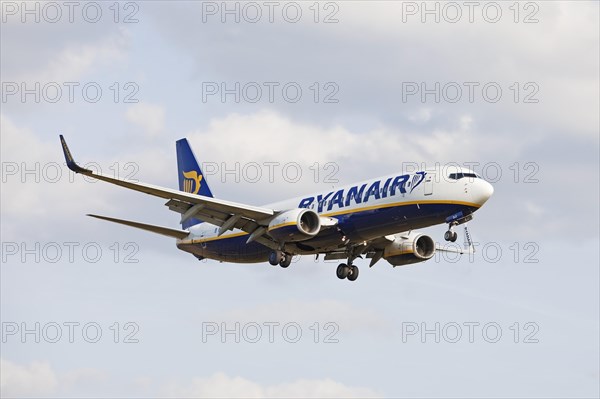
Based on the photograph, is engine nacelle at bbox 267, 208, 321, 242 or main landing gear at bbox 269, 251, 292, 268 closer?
engine nacelle at bbox 267, 208, 321, 242

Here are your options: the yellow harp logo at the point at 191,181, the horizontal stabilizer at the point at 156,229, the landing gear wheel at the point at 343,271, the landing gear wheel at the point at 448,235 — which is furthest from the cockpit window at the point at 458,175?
the yellow harp logo at the point at 191,181

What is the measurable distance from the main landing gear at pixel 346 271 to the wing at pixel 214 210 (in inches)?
212

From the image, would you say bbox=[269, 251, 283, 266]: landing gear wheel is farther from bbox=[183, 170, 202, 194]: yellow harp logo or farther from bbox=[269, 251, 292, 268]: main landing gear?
bbox=[183, 170, 202, 194]: yellow harp logo

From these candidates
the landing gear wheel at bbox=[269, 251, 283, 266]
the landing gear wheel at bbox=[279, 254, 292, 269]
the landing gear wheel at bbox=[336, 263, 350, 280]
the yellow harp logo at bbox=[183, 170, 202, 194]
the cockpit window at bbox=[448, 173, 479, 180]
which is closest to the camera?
the cockpit window at bbox=[448, 173, 479, 180]

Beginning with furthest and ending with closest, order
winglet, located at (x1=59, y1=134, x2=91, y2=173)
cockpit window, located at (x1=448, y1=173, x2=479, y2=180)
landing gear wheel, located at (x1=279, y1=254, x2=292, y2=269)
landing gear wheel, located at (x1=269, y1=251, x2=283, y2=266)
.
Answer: landing gear wheel, located at (x1=279, y1=254, x2=292, y2=269) → landing gear wheel, located at (x1=269, y1=251, x2=283, y2=266) → cockpit window, located at (x1=448, y1=173, x2=479, y2=180) → winglet, located at (x1=59, y1=134, x2=91, y2=173)

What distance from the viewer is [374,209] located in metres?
65.7

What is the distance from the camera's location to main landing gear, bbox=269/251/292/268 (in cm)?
6931

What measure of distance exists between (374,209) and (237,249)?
11.5 m

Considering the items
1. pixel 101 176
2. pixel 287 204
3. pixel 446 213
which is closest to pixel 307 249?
pixel 287 204

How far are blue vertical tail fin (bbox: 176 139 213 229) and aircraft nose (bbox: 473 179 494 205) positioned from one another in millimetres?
22463

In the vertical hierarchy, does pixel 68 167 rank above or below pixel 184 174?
below

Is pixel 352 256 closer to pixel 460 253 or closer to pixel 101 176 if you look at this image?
pixel 460 253

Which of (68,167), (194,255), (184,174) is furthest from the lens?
(184,174)

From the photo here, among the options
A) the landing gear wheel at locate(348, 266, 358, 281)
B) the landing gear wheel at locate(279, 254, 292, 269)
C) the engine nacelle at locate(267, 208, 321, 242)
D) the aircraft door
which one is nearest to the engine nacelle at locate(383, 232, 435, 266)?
the landing gear wheel at locate(348, 266, 358, 281)
